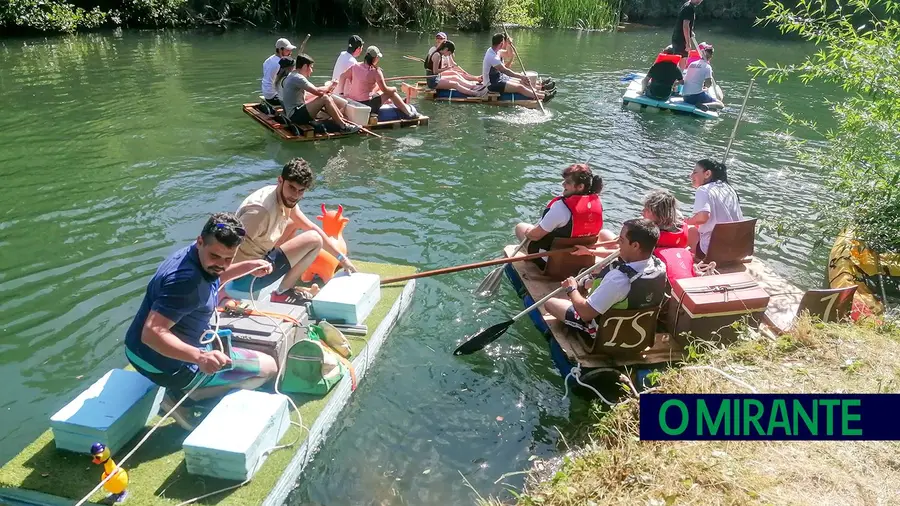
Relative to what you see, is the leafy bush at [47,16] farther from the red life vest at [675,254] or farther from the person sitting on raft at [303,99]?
the red life vest at [675,254]

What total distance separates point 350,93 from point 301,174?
780 centimetres

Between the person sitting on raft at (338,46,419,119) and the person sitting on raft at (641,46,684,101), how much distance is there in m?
5.83

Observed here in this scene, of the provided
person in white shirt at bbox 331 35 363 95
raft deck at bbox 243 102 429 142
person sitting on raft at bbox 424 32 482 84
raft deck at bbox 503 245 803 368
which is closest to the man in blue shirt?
raft deck at bbox 503 245 803 368

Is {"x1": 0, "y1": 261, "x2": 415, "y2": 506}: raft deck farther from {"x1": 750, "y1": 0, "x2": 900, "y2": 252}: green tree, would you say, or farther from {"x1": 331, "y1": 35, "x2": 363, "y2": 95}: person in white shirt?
{"x1": 331, "y1": 35, "x2": 363, "y2": 95}: person in white shirt

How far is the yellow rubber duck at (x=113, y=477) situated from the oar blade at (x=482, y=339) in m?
3.03

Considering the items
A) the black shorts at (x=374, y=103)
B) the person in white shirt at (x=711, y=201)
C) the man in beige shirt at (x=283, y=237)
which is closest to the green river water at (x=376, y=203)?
the black shorts at (x=374, y=103)

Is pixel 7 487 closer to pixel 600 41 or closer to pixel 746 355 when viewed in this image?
pixel 746 355

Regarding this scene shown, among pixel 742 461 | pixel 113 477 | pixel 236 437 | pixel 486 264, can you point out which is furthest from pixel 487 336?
pixel 113 477

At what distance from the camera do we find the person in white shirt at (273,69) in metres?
12.6

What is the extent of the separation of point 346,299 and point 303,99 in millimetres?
7101

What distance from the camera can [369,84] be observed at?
13.0m

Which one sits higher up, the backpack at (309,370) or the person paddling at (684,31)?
the person paddling at (684,31)

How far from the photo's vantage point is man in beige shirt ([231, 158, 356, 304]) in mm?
5891

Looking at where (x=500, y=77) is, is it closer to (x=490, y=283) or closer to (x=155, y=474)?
(x=490, y=283)
